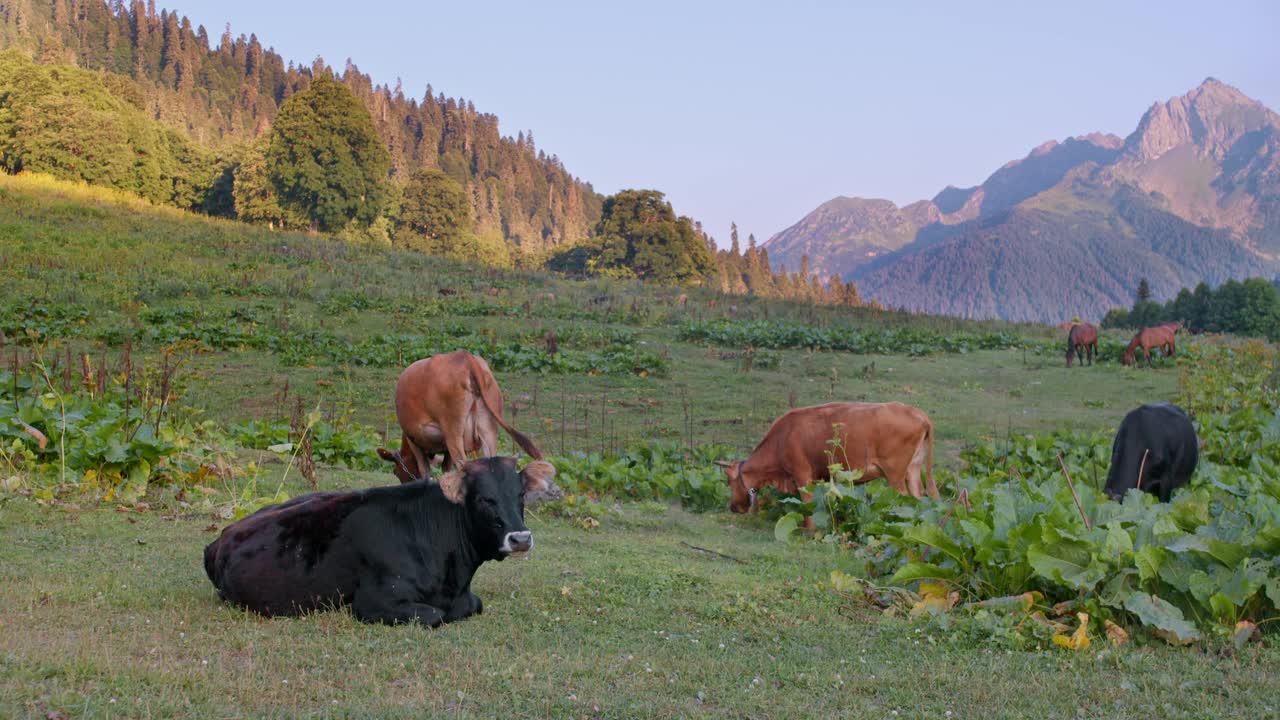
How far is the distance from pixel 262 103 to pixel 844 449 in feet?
482

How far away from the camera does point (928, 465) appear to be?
1148cm

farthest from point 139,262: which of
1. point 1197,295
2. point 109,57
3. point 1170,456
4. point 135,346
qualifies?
point 109,57

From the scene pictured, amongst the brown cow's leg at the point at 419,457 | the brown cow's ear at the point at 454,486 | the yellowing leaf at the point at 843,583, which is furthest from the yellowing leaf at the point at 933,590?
the brown cow's leg at the point at 419,457

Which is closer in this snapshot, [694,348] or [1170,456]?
[1170,456]

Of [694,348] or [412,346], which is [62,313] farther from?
[694,348]

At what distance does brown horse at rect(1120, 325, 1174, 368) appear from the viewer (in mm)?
28312

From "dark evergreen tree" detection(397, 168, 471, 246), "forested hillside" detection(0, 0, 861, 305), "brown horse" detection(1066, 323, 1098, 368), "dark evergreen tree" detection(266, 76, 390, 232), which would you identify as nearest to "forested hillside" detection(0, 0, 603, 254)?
"forested hillside" detection(0, 0, 861, 305)

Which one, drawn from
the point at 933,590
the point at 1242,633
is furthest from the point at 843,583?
the point at 1242,633

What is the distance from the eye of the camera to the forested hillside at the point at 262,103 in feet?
424

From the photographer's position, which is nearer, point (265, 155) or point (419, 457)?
point (419, 457)

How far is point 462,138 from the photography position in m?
166

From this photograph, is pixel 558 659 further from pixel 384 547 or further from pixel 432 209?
pixel 432 209

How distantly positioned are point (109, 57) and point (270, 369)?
13896 cm

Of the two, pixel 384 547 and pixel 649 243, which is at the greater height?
pixel 649 243
